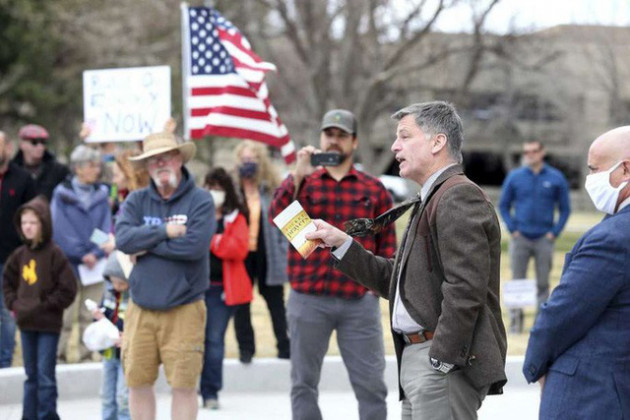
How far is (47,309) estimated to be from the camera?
7.25 meters

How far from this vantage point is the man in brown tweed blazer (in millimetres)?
4355

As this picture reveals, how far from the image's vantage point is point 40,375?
7.26 m

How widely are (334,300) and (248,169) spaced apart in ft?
9.22

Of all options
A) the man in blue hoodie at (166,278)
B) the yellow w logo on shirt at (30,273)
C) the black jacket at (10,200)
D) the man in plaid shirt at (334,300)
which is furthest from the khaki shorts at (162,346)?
the black jacket at (10,200)

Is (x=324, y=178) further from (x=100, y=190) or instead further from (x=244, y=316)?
(x=100, y=190)

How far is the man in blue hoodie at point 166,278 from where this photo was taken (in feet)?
20.7

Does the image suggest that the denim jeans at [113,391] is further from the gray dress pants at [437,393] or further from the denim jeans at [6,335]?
the gray dress pants at [437,393]

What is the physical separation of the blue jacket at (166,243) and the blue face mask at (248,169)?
2.46 meters

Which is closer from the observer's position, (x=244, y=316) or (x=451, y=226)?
Answer: (x=451, y=226)

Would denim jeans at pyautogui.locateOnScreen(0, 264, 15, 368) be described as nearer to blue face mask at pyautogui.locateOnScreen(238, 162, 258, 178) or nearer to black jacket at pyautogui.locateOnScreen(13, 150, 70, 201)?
black jacket at pyautogui.locateOnScreen(13, 150, 70, 201)

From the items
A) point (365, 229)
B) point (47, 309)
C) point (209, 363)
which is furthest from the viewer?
point (209, 363)

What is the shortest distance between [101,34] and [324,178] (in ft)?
75.0

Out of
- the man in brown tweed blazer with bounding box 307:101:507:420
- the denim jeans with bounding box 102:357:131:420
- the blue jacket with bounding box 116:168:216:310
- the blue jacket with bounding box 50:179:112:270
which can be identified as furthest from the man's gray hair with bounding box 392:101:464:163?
the blue jacket with bounding box 50:179:112:270

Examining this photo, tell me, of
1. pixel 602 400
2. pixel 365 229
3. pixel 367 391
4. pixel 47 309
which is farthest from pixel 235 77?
pixel 602 400
